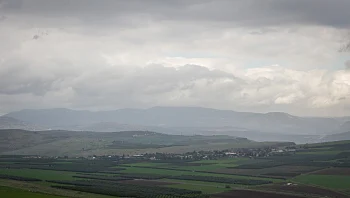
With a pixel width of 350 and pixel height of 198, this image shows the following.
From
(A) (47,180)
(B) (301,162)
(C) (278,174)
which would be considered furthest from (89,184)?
(B) (301,162)

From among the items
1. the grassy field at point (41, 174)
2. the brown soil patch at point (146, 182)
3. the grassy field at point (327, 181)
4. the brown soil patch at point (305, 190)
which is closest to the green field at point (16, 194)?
the brown soil patch at point (146, 182)

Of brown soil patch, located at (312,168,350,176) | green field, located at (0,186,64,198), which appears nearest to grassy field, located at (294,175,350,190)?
brown soil patch, located at (312,168,350,176)

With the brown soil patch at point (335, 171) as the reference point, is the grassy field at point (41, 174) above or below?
below

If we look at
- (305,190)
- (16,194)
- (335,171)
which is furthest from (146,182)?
(335,171)

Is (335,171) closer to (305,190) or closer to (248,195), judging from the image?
(305,190)

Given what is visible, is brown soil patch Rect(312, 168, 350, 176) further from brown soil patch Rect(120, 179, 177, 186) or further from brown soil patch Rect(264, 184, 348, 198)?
brown soil patch Rect(120, 179, 177, 186)

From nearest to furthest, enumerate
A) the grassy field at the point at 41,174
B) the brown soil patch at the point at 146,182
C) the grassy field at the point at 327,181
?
1. the grassy field at the point at 327,181
2. the brown soil patch at the point at 146,182
3. the grassy field at the point at 41,174

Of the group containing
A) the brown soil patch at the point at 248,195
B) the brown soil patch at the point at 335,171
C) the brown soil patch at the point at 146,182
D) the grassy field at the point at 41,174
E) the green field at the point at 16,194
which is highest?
the brown soil patch at the point at 335,171

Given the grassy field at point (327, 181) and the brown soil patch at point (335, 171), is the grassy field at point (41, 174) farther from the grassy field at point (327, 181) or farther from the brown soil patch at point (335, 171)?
the brown soil patch at point (335, 171)
